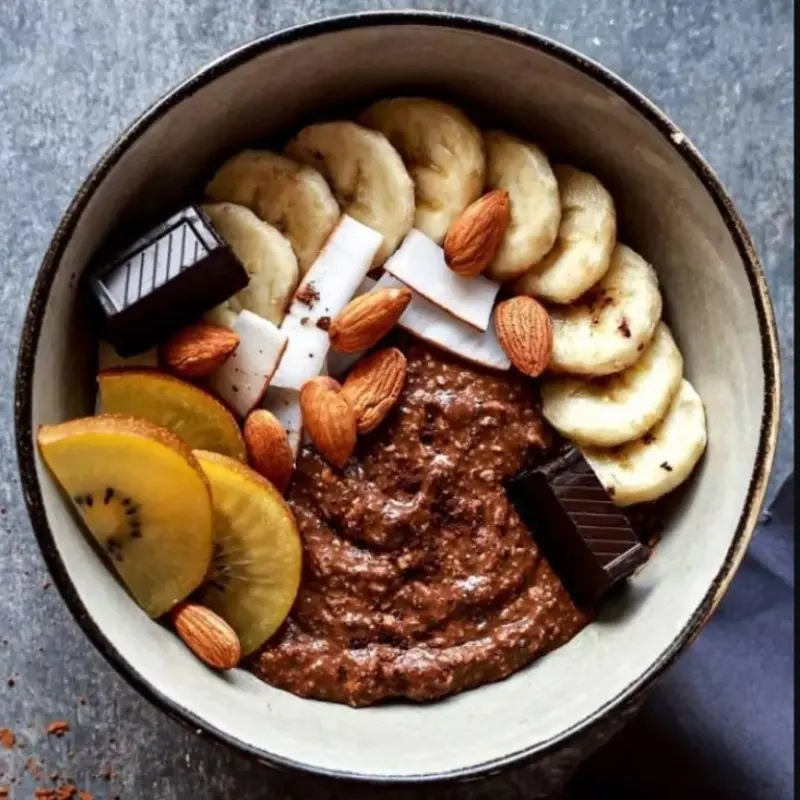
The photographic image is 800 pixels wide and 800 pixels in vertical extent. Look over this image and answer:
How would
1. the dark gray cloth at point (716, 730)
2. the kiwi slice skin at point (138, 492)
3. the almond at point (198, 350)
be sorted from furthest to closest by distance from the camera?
the dark gray cloth at point (716, 730)
the almond at point (198, 350)
the kiwi slice skin at point (138, 492)

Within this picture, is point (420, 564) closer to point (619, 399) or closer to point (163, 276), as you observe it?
point (619, 399)

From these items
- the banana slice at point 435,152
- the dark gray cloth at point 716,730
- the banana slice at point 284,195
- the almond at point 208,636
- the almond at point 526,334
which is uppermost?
the banana slice at point 435,152

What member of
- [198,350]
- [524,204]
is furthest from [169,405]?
[524,204]

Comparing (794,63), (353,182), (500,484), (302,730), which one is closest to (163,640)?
(302,730)

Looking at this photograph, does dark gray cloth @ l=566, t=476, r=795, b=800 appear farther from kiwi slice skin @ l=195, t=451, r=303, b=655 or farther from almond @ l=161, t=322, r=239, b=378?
almond @ l=161, t=322, r=239, b=378

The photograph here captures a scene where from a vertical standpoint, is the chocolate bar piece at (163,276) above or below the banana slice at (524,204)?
below

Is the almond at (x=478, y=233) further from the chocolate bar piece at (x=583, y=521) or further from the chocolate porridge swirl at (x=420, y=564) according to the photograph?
the chocolate bar piece at (x=583, y=521)

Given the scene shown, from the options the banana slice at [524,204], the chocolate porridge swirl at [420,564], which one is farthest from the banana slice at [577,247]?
the chocolate porridge swirl at [420,564]

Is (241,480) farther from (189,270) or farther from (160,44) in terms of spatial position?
(160,44)
